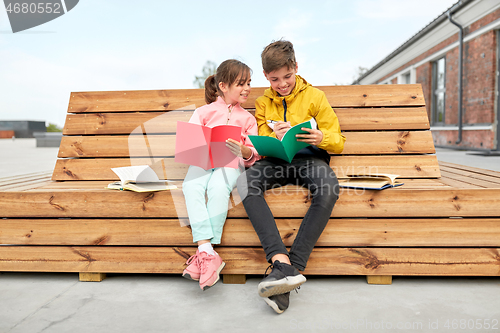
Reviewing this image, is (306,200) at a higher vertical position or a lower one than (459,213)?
higher

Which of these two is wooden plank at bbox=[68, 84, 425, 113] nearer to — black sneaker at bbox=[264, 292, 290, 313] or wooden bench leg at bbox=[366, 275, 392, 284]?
wooden bench leg at bbox=[366, 275, 392, 284]

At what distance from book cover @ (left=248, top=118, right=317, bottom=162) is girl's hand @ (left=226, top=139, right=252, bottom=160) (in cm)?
7

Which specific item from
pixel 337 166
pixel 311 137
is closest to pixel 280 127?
pixel 311 137

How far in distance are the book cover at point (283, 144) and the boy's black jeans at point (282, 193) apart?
0.09m

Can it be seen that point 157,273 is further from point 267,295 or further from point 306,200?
point 306,200

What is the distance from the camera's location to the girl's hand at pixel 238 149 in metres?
1.77

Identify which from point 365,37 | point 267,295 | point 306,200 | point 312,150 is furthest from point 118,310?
point 365,37

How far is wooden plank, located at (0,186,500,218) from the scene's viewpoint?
165 cm

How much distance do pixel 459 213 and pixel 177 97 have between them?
193 cm

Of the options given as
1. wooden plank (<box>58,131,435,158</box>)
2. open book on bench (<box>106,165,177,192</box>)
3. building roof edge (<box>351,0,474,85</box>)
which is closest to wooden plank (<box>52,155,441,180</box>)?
wooden plank (<box>58,131,435,158</box>)

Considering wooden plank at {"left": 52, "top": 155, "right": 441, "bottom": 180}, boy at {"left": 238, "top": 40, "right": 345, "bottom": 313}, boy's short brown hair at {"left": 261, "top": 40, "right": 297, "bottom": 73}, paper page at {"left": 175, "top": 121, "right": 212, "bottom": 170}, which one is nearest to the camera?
boy at {"left": 238, "top": 40, "right": 345, "bottom": 313}

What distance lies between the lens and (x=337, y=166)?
2301mm

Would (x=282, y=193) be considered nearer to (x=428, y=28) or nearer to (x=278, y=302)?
(x=278, y=302)

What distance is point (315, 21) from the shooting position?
12.1m
